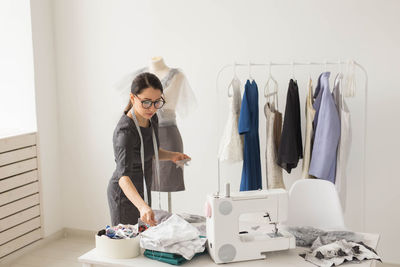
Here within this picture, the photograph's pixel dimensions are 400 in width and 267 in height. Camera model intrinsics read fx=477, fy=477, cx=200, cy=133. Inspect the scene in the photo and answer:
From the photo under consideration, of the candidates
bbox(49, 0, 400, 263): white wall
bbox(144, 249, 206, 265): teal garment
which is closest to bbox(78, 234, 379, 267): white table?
bbox(144, 249, 206, 265): teal garment

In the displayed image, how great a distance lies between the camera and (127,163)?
2.48 metres

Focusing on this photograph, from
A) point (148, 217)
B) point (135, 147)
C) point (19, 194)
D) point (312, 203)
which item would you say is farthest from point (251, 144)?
point (19, 194)

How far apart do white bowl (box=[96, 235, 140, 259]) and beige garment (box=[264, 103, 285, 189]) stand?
63.5 inches

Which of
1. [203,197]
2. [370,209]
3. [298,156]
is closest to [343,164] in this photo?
[298,156]

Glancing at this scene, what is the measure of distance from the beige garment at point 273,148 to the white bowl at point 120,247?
5.29 ft

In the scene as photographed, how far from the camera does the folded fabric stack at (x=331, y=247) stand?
2.08 m

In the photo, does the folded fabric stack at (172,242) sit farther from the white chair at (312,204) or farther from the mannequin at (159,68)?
the mannequin at (159,68)

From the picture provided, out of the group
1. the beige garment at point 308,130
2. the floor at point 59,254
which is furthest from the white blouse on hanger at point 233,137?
the floor at point 59,254

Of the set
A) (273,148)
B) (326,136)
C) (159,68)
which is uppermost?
(159,68)

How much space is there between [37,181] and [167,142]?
148 centimetres

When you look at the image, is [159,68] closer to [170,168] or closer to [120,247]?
[170,168]

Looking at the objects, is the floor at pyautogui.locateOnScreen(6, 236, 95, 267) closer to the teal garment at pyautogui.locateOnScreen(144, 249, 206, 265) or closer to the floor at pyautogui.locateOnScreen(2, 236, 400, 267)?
the floor at pyautogui.locateOnScreen(2, 236, 400, 267)

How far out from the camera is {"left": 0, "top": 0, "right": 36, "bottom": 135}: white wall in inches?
166

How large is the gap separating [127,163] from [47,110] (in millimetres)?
2238
